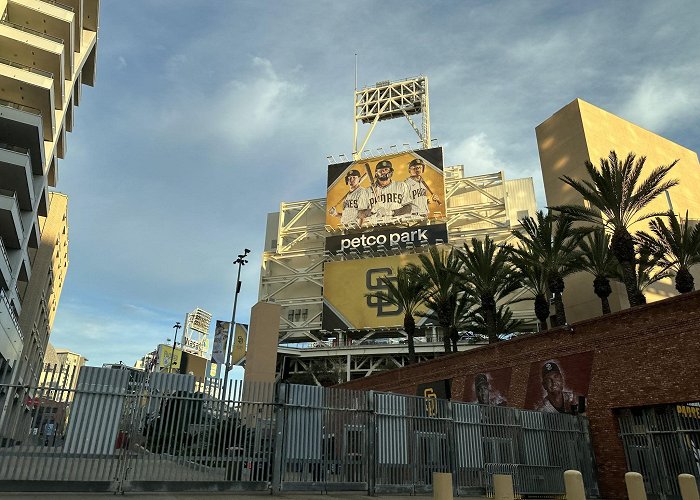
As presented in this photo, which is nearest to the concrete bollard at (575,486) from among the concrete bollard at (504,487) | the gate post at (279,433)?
the concrete bollard at (504,487)

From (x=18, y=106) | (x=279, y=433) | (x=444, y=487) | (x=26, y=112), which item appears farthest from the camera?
(x=18, y=106)

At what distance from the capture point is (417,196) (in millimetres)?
59906

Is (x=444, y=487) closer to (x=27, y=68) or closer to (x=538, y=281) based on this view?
(x=538, y=281)

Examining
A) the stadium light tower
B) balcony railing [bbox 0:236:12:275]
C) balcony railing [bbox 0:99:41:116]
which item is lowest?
Answer: balcony railing [bbox 0:236:12:275]

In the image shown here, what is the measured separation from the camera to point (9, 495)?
30.6 ft

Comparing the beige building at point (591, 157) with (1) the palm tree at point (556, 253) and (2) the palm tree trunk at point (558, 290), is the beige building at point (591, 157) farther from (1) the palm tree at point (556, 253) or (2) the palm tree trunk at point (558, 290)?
(2) the palm tree trunk at point (558, 290)

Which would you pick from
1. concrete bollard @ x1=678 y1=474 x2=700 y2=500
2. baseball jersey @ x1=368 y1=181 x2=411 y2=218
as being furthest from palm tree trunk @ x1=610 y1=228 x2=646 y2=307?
baseball jersey @ x1=368 y1=181 x2=411 y2=218

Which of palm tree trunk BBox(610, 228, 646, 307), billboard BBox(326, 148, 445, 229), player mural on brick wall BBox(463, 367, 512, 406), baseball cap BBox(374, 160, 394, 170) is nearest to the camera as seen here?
palm tree trunk BBox(610, 228, 646, 307)

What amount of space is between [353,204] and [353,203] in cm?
12

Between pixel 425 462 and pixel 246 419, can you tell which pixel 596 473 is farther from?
pixel 246 419

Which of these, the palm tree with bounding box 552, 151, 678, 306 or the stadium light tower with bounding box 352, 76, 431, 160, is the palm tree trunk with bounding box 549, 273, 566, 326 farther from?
the stadium light tower with bounding box 352, 76, 431, 160

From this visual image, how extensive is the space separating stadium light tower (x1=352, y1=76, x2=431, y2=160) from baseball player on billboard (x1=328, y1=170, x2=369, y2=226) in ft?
16.5

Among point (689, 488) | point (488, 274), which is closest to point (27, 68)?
point (488, 274)

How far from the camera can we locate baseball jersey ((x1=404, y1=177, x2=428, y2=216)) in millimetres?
59125
